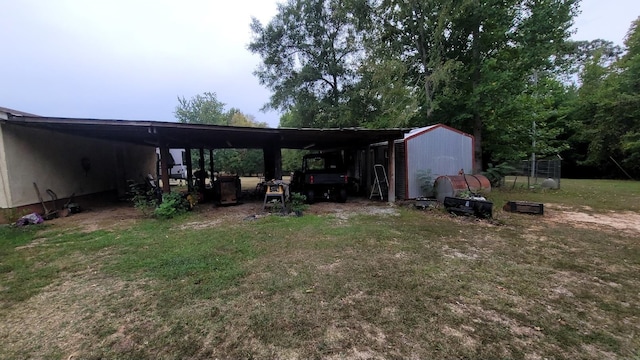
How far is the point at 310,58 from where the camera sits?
18797 millimetres

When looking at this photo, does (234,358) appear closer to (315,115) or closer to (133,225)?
(133,225)

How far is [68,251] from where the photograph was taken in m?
4.38

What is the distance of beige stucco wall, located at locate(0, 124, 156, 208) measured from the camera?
21.0 ft

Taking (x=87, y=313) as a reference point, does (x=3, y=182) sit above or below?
above

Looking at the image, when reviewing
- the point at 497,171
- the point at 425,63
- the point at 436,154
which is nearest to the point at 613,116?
the point at 497,171

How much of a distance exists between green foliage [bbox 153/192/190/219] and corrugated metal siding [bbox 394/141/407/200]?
23.9 ft

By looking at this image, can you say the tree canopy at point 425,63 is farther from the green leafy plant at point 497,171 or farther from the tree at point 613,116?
the tree at point 613,116

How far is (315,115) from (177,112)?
19.1 m

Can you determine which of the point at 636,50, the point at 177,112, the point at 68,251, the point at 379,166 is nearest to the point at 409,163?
the point at 379,166

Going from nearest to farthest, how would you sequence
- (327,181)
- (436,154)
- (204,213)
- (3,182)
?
(3,182) < (204,213) < (327,181) < (436,154)

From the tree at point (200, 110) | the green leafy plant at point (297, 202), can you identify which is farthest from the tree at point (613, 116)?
the tree at point (200, 110)

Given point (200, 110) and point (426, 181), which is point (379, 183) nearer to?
point (426, 181)

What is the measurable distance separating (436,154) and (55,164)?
12417mm

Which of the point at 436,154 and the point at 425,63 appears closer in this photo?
the point at 436,154
